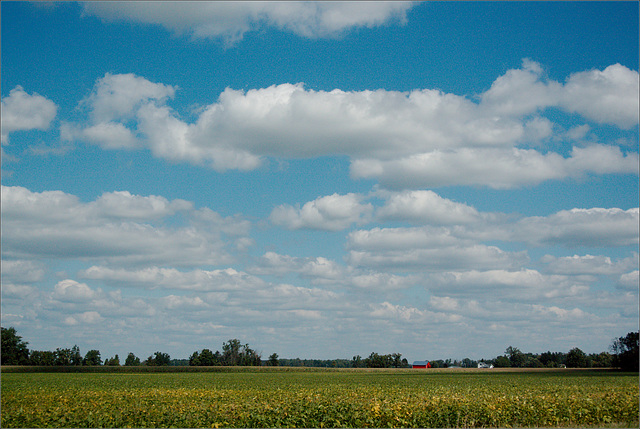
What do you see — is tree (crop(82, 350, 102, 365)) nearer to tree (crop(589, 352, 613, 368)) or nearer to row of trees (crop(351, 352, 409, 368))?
row of trees (crop(351, 352, 409, 368))

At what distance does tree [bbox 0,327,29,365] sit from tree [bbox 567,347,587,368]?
159877 mm

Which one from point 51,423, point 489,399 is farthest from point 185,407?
point 489,399

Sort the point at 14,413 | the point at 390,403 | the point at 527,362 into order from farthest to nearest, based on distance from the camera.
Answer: the point at 527,362, the point at 390,403, the point at 14,413

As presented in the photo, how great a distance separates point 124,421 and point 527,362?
200098 mm

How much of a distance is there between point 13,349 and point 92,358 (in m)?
20.4

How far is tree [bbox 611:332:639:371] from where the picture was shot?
100100 mm

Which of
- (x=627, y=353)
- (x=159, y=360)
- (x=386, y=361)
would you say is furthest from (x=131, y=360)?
(x=627, y=353)

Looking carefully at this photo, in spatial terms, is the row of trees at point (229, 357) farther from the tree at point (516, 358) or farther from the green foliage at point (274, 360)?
the tree at point (516, 358)

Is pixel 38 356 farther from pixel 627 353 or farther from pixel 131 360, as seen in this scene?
Result: pixel 627 353

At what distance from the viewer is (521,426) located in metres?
22.6

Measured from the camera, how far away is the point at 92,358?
143m

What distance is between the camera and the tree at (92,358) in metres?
141

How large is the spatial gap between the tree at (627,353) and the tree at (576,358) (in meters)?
42.2

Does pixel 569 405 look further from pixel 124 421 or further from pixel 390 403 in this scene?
pixel 124 421
